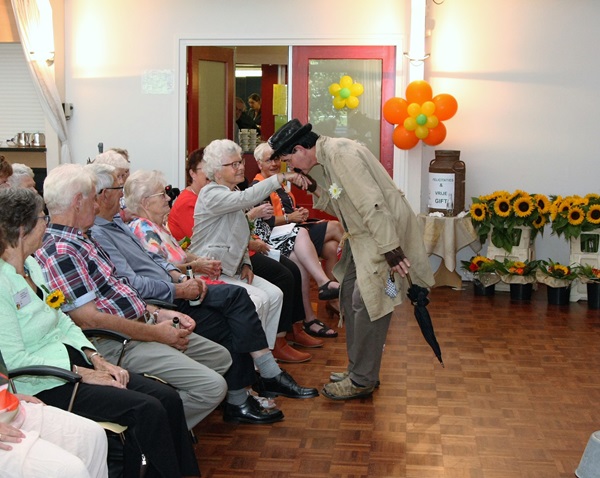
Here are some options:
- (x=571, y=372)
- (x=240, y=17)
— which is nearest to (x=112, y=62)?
(x=240, y=17)

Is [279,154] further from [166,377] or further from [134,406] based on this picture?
[134,406]

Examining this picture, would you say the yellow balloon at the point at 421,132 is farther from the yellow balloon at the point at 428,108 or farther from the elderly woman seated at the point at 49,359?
the elderly woman seated at the point at 49,359

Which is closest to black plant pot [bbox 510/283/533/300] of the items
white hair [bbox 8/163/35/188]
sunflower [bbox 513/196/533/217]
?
sunflower [bbox 513/196/533/217]

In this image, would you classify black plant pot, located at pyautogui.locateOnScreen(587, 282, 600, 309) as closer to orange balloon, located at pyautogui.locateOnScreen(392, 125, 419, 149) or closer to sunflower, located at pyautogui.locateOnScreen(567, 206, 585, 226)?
sunflower, located at pyautogui.locateOnScreen(567, 206, 585, 226)

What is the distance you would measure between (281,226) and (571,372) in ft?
7.56

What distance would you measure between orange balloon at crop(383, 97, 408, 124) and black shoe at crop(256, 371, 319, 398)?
163 inches

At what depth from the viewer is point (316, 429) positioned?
414 centimetres

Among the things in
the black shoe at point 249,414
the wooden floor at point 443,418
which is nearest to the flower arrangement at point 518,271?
the wooden floor at point 443,418

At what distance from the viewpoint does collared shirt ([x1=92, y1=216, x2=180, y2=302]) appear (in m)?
3.77

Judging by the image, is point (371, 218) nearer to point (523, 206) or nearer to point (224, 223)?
point (224, 223)

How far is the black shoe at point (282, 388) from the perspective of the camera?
4.57 m

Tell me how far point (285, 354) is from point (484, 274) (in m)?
3.01

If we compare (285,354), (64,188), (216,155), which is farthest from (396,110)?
(64,188)

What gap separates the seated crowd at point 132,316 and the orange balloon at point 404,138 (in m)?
3.25
